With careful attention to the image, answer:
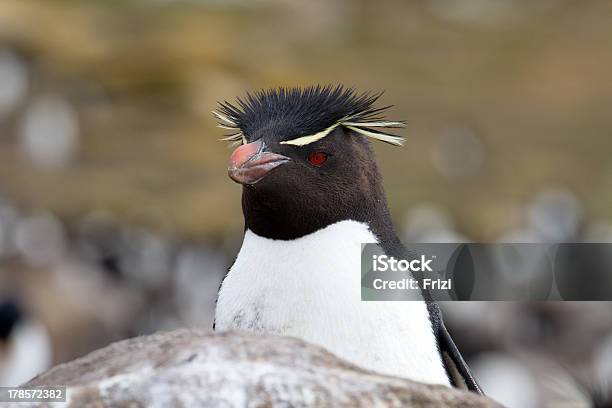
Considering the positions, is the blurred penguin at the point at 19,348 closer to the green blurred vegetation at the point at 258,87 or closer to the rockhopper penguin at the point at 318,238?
the rockhopper penguin at the point at 318,238

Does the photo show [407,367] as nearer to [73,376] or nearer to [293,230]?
[293,230]

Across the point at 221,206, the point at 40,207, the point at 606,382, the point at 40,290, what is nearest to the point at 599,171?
the point at 221,206

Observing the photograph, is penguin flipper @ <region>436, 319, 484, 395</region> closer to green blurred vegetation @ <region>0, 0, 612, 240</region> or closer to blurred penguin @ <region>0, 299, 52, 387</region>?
blurred penguin @ <region>0, 299, 52, 387</region>

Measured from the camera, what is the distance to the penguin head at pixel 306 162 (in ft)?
9.08

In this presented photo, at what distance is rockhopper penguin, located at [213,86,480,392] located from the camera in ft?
8.97

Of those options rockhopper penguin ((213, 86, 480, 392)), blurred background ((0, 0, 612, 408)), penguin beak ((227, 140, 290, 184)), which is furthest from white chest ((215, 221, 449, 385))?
blurred background ((0, 0, 612, 408))

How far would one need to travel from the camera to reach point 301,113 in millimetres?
2904

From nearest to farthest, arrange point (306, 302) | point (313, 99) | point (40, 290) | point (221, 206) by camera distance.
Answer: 1. point (306, 302)
2. point (313, 99)
3. point (40, 290)
4. point (221, 206)

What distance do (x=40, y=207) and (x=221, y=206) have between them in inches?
133

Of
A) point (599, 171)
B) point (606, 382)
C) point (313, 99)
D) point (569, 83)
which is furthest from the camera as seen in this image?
point (569, 83)

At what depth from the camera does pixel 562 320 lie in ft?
39.0

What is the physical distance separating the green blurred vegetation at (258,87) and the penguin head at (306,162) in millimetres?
13124

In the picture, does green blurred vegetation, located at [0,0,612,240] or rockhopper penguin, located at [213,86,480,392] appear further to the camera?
green blurred vegetation, located at [0,0,612,240]

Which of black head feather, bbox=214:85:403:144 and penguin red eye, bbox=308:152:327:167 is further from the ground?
black head feather, bbox=214:85:403:144
